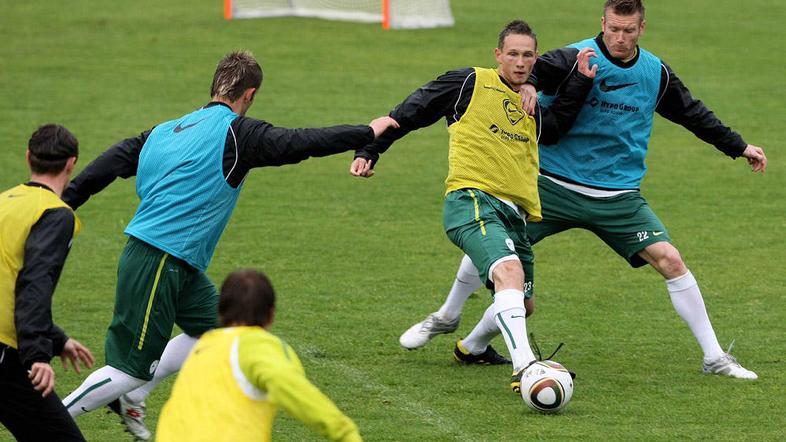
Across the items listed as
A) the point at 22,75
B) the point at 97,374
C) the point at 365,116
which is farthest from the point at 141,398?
the point at 22,75

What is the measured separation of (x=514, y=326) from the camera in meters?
7.07

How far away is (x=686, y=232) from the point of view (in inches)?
492

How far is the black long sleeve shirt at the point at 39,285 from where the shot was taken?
527cm

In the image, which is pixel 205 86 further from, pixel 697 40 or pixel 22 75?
pixel 697 40

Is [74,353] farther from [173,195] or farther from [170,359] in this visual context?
[170,359]

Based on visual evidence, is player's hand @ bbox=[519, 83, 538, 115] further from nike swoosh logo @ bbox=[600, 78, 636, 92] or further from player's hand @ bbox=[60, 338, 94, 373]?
player's hand @ bbox=[60, 338, 94, 373]

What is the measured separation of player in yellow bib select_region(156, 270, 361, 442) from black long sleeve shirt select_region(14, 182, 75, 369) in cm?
95

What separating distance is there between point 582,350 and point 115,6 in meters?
18.9

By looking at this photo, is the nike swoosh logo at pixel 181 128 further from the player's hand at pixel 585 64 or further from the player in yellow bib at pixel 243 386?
the player's hand at pixel 585 64

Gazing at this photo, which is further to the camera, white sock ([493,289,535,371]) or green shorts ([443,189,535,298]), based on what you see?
green shorts ([443,189,535,298])

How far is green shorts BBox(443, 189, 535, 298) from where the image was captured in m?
7.26

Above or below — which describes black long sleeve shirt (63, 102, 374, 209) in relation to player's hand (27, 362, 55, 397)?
above

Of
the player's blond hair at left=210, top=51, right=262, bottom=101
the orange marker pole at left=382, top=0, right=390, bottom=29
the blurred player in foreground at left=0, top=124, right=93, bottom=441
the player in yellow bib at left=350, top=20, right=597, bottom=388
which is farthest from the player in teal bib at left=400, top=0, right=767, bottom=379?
the orange marker pole at left=382, top=0, right=390, bottom=29

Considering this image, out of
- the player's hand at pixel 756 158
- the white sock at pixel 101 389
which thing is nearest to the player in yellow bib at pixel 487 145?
the player's hand at pixel 756 158
